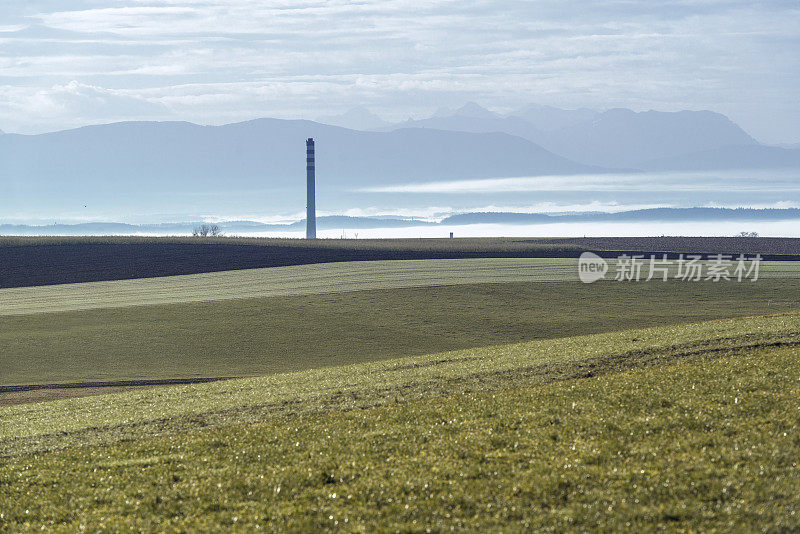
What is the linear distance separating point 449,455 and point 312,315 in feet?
150

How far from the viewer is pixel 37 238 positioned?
117 meters

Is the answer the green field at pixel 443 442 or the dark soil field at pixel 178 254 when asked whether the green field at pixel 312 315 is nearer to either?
the green field at pixel 443 442

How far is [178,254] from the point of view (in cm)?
10562

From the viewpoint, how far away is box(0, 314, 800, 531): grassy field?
561 inches

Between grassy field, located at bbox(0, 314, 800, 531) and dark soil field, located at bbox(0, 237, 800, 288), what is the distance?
68.9m

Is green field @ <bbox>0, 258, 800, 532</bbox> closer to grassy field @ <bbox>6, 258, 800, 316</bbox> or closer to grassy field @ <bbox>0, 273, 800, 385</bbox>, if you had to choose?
grassy field @ <bbox>0, 273, 800, 385</bbox>

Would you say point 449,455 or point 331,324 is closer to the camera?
point 449,455

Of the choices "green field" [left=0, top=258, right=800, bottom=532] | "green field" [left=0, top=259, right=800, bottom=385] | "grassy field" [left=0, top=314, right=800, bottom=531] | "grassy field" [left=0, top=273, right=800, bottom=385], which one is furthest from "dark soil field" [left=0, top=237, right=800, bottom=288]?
"grassy field" [left=0, top=314, right=800, bottom=531]

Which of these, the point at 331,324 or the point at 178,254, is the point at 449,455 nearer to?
the point at 331,324

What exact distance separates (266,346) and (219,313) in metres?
12.3

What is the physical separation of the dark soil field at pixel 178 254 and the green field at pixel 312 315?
837 cm

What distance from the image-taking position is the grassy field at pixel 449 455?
46.8 ft

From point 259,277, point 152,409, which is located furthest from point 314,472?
point 259,277

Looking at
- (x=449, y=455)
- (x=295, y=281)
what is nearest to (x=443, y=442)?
(x=449, y=455)
